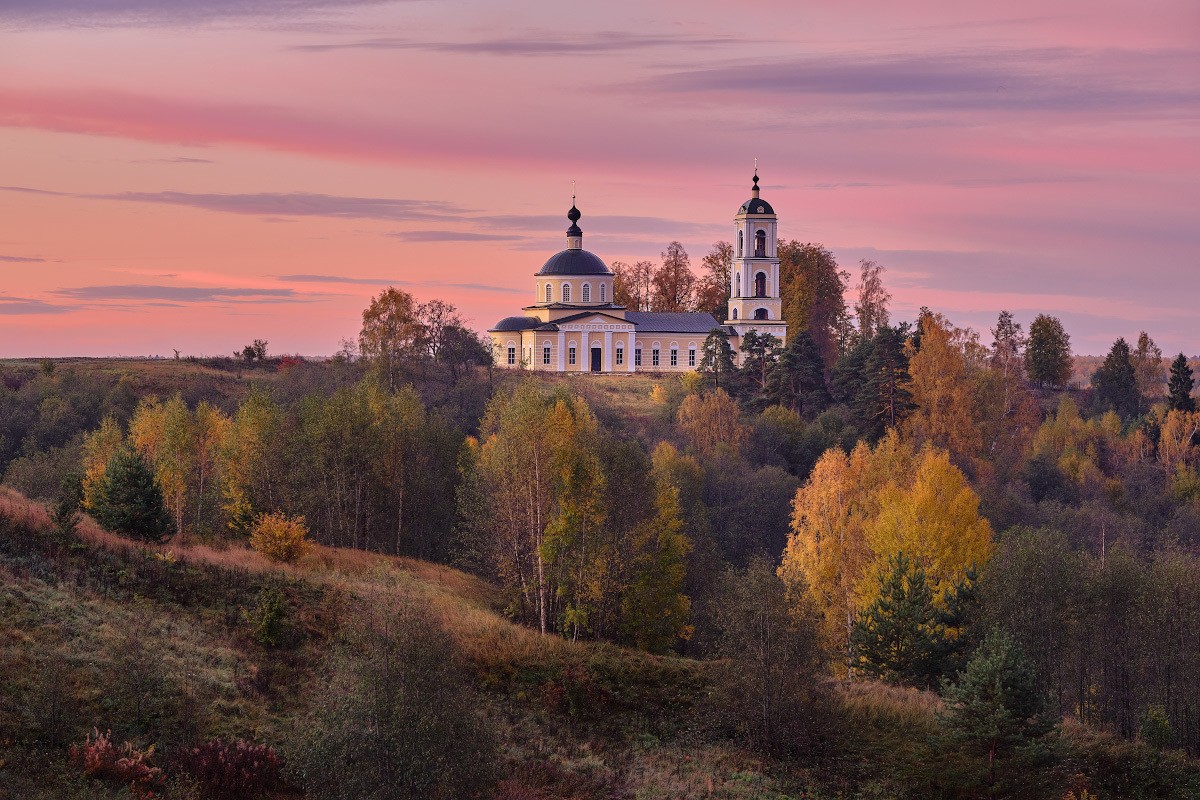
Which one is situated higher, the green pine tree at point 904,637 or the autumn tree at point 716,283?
the autumn tree at point 716,283

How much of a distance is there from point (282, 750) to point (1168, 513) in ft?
228

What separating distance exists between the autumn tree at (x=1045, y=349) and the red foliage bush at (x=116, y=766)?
3837 inches

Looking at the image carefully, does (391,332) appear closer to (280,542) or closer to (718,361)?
(718,361)

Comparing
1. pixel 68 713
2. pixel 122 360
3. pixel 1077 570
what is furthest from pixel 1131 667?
pixel 122 360

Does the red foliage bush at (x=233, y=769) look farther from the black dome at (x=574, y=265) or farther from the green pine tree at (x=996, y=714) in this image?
the black dome at (x=574, y=265)

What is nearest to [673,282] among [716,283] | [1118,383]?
[716,283]

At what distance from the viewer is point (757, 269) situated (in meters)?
105

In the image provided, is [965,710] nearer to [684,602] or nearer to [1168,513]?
[684,602]

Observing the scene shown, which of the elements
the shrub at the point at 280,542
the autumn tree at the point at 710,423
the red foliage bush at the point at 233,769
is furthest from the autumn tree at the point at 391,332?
the red foliage bush at the point at 233,769

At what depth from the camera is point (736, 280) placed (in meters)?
106

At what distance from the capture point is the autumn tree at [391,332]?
76.3m

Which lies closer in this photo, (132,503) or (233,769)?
(233,769)

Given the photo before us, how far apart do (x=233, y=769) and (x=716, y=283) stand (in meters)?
96.5

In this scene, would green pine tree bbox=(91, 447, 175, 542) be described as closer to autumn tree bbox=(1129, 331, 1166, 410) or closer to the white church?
the white church
